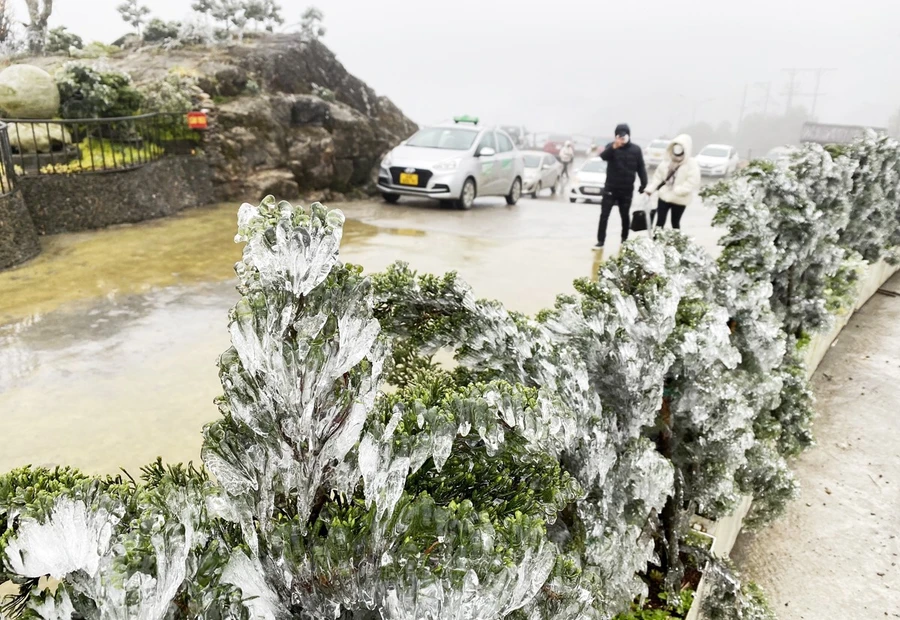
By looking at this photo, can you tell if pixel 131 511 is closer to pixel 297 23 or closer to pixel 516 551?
pixel 516 551

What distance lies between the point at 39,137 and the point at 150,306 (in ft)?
15.8

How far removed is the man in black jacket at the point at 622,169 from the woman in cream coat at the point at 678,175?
26 cm

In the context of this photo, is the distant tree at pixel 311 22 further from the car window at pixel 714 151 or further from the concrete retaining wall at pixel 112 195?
the car window at pixel 714 151

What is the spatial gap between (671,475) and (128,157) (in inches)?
392

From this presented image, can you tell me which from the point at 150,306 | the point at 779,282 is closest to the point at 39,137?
the point at 150,306

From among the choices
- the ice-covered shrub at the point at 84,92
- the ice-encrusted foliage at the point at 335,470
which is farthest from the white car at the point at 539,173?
the ice-encrusted foliage at the point at 335,470

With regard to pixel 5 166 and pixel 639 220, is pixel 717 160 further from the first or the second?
pixel 5 166

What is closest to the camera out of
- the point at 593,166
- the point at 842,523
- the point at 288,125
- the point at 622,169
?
the point at 842,523

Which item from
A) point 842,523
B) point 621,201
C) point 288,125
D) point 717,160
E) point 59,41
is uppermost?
point 59,41

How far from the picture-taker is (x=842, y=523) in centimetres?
424

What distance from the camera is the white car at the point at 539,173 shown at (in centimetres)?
1855

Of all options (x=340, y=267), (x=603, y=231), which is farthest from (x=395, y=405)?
(x=603, y=231)

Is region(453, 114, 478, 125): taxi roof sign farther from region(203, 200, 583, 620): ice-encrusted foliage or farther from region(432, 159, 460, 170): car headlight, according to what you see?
region(203, 200, 583, 620): ice-encrusted foliage

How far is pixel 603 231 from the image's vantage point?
9.33m
